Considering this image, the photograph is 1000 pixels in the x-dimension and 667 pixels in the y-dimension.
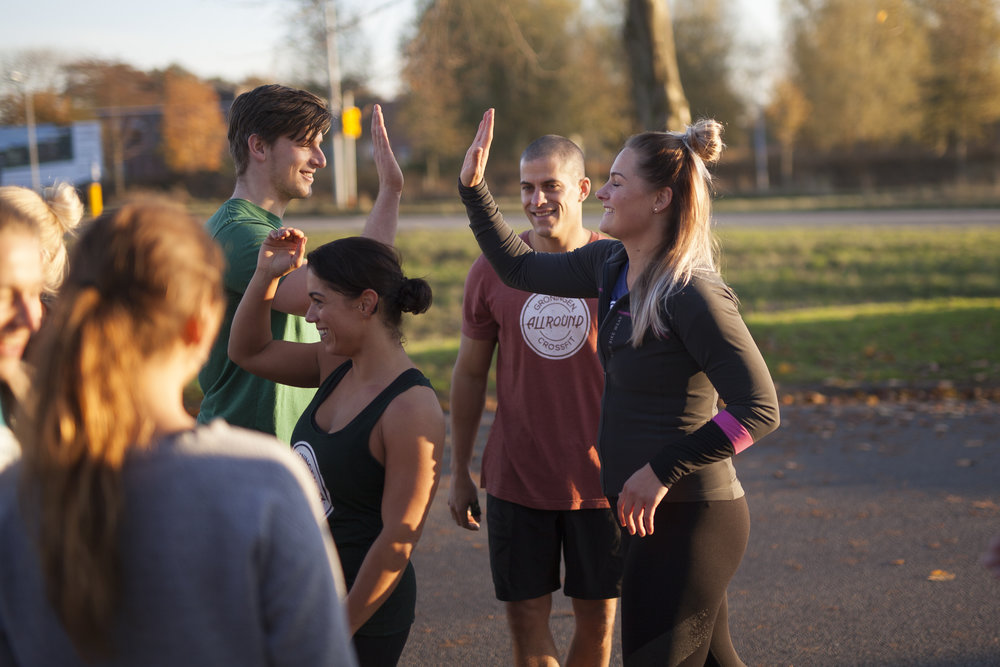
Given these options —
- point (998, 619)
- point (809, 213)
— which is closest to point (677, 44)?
point (809, 213)

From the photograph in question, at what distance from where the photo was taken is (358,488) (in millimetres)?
2498

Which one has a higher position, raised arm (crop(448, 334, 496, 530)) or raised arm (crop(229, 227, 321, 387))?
raised arm (crop(229, 227, 321, 387))

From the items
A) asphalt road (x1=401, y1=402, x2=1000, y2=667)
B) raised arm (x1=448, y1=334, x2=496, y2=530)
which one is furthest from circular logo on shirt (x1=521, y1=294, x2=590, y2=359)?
asphalt road (x1=401, y1=402, x2=1000, y2=667)

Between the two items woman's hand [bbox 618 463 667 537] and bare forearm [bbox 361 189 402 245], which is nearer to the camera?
woman's hand [bbox 618 463 667 537]

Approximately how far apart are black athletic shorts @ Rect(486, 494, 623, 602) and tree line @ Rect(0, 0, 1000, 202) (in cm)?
2787

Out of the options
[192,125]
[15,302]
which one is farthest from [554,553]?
[192,125]

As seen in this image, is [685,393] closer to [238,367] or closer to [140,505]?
[238,367]

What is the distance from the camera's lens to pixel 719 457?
268cm

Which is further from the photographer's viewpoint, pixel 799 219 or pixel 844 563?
pixel 799 219

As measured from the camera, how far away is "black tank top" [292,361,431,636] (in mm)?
2479

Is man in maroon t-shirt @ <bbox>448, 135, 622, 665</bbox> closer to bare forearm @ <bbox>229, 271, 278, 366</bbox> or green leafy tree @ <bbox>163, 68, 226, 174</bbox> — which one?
bare forearm @ <bbox>229, 271, 278, 366</bbox>

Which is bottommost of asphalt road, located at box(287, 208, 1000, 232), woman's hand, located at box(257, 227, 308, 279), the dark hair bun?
the dark hair bun

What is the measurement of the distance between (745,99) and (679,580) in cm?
5581

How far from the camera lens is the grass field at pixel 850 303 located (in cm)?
1021
